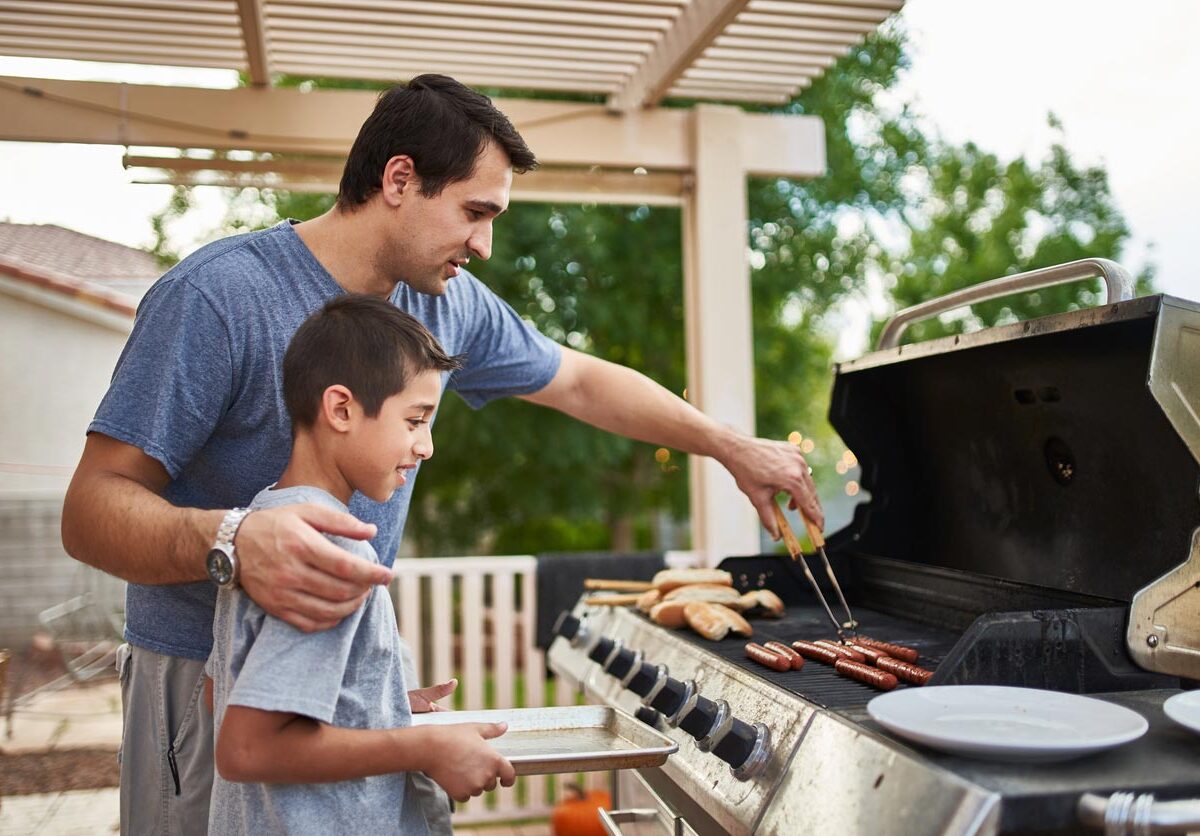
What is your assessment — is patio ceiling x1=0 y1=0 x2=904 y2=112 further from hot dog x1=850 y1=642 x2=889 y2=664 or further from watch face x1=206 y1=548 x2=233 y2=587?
watch face x1=206 y1=548 x2=233 y2=587

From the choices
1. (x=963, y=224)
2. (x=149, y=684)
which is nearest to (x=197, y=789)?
(x=149, y=684)

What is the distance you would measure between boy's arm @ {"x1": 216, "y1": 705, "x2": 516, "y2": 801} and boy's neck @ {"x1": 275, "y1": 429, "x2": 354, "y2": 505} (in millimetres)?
276

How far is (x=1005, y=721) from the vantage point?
118cm

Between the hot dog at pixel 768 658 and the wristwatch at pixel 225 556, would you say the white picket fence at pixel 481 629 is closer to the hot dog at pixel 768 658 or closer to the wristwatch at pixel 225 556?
the hot dog at pixel 768 658

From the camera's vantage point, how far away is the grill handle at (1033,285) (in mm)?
1674

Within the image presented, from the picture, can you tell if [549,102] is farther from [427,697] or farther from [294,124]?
[427,697]

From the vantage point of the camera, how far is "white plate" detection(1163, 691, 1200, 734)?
1.14 metres

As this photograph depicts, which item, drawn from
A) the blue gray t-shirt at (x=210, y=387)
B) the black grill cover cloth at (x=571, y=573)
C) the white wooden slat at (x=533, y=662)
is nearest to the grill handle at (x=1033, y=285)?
the blue gray t-shirt at (x=210, y=387)

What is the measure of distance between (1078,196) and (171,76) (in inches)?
371

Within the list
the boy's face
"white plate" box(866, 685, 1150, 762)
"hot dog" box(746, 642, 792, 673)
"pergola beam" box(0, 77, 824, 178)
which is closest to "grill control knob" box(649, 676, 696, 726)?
"hot dog" box(746, 642, 792, 673)

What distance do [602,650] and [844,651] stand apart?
0.72 meters

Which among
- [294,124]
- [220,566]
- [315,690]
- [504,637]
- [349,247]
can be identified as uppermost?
[294,124]

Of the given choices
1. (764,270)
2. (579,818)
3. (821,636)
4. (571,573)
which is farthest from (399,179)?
(764,270)

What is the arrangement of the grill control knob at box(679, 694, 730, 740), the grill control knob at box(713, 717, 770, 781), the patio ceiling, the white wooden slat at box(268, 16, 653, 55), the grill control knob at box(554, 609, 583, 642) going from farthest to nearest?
the white wooden slat at box(268, 16, 653, 55) → the patio ceiling → the grill control knob at box(554, 609, 583, 642) → the grill control knob at box(679, 694, 730, 740) → the grill control knob at box(713, 717, 770, 781)
